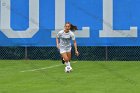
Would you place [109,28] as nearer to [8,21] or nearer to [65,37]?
[8,21]

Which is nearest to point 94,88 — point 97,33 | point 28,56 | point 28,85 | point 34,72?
point 28,85

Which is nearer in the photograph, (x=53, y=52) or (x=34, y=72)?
(x=34, y=72)

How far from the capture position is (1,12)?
25938mm

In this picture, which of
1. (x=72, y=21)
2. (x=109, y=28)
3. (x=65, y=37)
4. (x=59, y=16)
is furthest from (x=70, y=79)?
(x=59, y=16)

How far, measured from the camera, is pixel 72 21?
2561 centimetres

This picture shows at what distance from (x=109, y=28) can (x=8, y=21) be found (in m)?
4.90

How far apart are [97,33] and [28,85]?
10513mm

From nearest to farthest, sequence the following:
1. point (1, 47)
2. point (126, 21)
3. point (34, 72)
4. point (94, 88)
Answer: point (94, 88)
point (34, 72)
point (126, 21)
point (1, 47)

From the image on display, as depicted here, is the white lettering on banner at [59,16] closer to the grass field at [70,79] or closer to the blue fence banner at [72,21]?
the blue fence banner at [72,21]

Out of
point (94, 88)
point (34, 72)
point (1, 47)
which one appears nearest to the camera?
point (94, 88)

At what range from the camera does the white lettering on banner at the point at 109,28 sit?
2483cm

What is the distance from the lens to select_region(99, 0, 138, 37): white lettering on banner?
24828mm

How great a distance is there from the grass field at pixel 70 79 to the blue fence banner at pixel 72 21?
2.44 metres

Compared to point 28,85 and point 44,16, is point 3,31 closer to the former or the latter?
point 44,16
